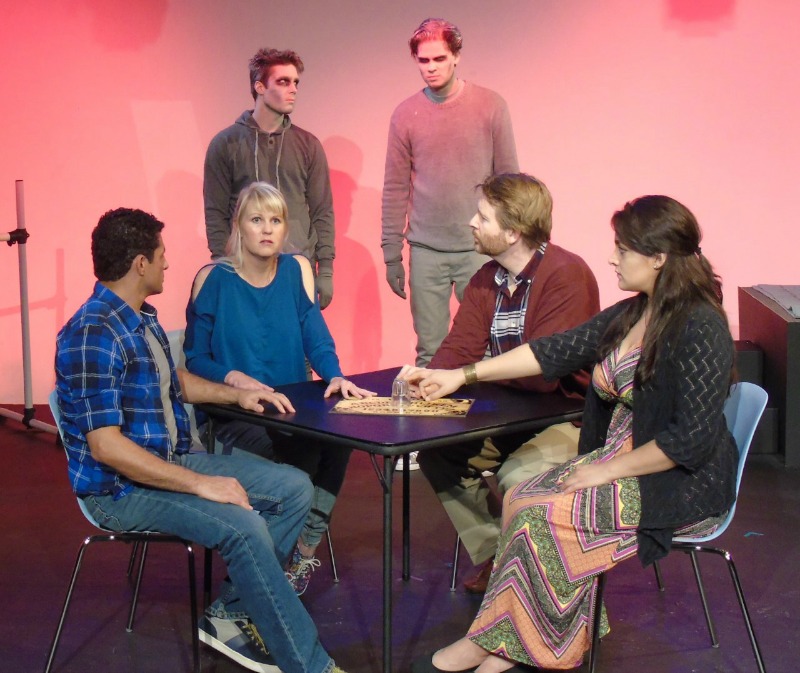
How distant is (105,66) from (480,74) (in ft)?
6.85

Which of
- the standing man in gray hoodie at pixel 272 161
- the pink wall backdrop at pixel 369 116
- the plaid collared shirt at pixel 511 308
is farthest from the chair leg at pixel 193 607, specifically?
the pink wall backdrop at pixel 369 116

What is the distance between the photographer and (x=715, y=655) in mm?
2971

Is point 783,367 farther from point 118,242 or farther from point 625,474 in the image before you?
point 118,242

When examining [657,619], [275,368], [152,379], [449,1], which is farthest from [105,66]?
[657,619]

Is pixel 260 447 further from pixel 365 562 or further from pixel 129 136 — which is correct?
pixel 129 136

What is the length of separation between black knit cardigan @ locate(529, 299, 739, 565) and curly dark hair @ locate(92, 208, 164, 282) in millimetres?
1309

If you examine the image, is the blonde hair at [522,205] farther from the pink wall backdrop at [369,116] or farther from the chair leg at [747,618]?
the pink wall backdrop at [369,116]

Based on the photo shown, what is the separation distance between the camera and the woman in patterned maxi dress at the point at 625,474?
2561mm

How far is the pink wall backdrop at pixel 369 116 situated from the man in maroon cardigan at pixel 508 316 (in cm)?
273

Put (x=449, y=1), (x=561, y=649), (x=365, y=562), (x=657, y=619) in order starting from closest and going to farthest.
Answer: (x=561, y=649)
(x=657, y=619)
(x=365, y=562)
(x=449, y=1)

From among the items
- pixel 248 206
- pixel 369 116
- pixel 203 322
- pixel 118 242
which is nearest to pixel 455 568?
pixel 203 322

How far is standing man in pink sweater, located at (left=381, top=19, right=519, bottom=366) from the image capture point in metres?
4.82

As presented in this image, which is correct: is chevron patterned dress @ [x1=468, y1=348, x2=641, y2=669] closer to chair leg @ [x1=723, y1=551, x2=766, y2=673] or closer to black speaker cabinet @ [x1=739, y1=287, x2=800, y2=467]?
chair leg @ [x1=723, y1=551, x2=766, y2=673]

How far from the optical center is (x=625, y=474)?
262 cm
